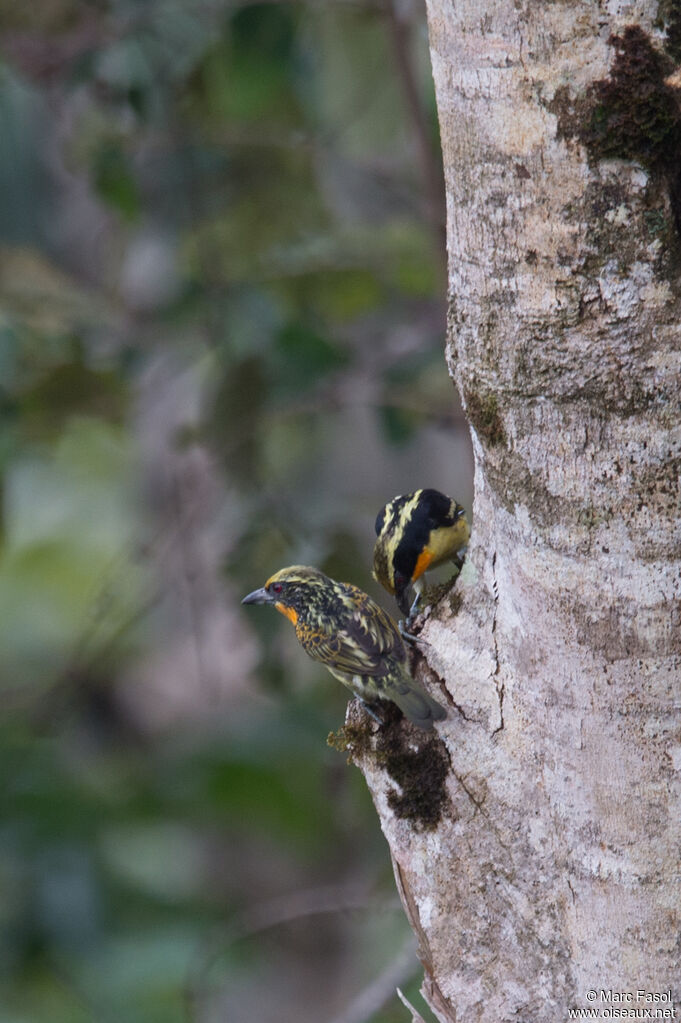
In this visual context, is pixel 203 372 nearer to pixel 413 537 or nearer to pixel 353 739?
pixel 413 537

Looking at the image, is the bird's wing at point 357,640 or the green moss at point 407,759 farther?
the bird's wing at point 357,640

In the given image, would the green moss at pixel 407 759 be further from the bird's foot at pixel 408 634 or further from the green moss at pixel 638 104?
the green moss at pixel 638 104

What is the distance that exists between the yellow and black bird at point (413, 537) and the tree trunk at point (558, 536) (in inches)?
14.1

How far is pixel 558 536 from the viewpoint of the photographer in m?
1.65

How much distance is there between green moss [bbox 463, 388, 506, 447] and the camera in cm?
165

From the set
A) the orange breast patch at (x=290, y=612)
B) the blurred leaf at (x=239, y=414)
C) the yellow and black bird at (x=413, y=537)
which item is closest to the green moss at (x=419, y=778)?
the yellow and black bird at (x=413, y=537)

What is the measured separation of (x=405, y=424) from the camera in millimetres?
4047

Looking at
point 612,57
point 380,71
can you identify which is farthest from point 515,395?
point 380,71

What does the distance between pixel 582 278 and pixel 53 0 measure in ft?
10.7

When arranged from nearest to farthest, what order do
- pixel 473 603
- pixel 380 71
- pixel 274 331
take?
pixel 473 603
pixel 274 331
pixel 380 71

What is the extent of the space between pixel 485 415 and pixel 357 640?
0.68 metres

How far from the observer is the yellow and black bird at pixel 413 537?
7.60 feet

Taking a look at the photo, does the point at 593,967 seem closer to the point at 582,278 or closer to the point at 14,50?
the point at 582,278

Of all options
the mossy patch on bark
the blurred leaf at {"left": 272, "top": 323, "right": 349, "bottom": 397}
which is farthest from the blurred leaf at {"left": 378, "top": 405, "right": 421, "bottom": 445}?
the mossy patch on bark
